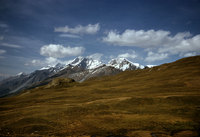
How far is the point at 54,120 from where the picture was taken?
3089 centimetres

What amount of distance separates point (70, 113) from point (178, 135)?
82.4 ft

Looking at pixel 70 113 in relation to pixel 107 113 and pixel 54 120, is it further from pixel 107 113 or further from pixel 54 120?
pixel 107 113

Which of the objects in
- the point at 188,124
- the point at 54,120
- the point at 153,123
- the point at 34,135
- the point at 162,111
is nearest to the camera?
the point at 34,135

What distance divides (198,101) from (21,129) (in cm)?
4218

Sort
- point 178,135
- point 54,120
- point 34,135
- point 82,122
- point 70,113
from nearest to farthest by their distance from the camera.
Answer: point 178,135
point 34,135
point 82,122
point 54,120
point 70,113

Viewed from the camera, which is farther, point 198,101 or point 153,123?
point 198,101

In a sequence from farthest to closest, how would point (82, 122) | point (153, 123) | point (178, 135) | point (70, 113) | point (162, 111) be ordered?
1. point (70, 113)
2. point (162, 111)
3. point (82, 122)
4. point (153, 123)
5. point (178, 135)

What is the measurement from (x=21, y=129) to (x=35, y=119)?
5934 millimetres

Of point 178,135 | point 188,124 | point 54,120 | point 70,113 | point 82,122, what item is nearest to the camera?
point 178,135

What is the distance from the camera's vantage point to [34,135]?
22328 mm

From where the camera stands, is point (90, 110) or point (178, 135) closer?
point (178, 135)

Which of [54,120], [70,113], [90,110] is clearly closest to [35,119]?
[54,120]

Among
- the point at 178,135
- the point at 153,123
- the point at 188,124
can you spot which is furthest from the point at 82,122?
the point at 188,124

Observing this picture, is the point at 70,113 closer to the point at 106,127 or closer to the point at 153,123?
the point at 106,127
